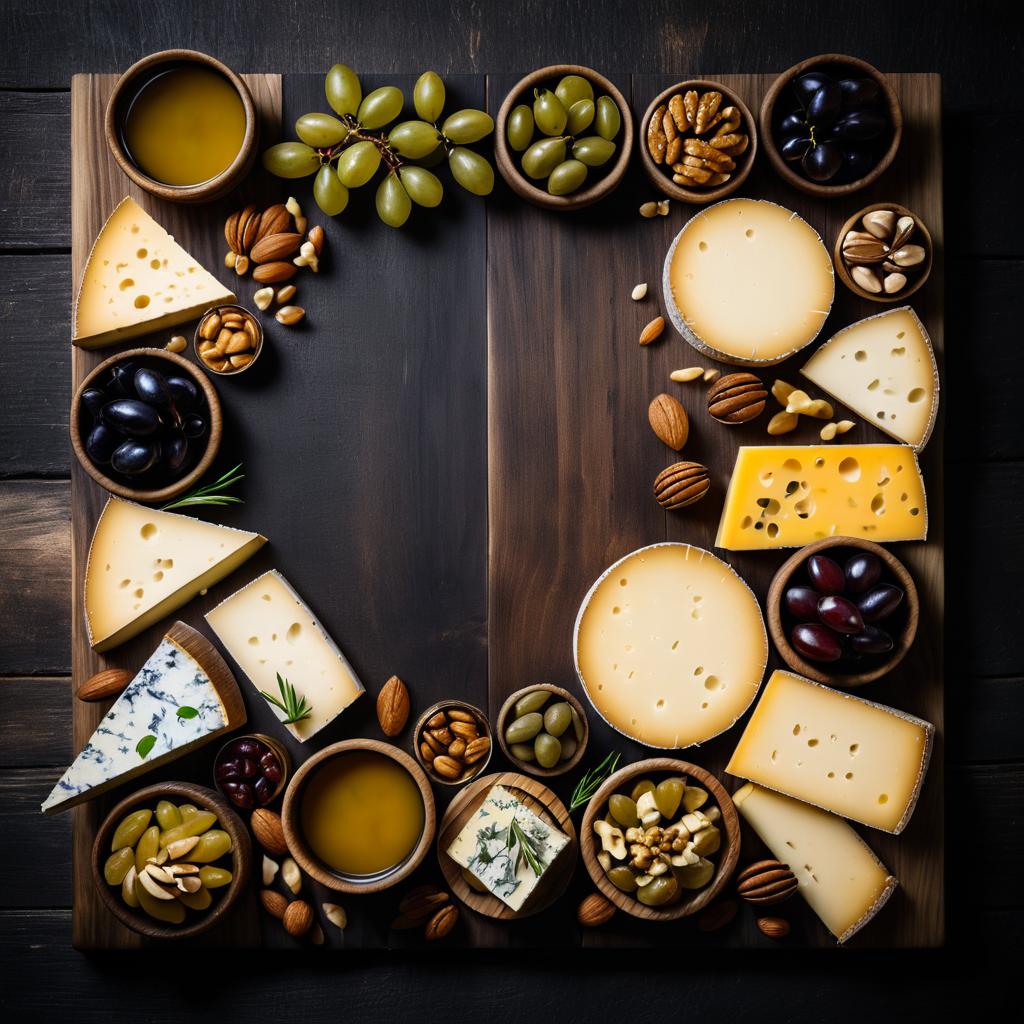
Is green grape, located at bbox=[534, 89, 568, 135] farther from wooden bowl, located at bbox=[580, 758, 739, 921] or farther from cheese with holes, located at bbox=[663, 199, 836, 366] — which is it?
wooden bowl, located at bbox=[580, 758, 739, 921]

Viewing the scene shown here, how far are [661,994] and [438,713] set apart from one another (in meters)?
0.52

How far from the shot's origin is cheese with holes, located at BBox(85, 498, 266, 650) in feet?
3.57

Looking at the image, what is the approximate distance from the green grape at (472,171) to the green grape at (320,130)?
15cm

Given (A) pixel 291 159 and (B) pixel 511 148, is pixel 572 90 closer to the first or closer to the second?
(B) pixel 511 148

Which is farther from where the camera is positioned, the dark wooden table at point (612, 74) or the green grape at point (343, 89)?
the dark wooden table at point (612, 74)

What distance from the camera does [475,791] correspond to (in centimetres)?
107

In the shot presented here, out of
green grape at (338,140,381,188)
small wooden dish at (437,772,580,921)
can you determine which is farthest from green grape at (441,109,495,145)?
small wooden dish at (437,772,580,921)

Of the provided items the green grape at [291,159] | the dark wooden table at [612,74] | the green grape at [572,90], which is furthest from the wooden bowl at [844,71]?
the green grape at [291,159]

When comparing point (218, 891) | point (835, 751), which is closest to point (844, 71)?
point (835, 751)

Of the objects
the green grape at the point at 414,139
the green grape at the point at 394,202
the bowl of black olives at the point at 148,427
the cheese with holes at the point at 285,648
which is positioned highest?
the green grape at the point at 414,139

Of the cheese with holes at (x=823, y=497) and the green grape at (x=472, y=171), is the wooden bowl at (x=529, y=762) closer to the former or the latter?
the cheese with holes at (x=823, y=497)

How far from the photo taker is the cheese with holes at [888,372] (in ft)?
3.62

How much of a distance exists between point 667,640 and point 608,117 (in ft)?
2.28

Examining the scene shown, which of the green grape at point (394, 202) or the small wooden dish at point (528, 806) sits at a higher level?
the green grape at point (394, 202)
